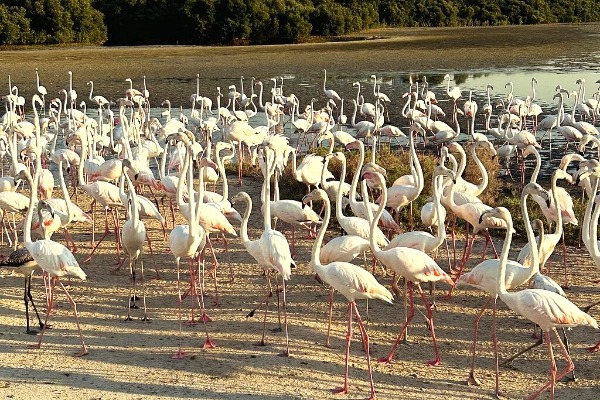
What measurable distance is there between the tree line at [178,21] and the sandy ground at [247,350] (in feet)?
142

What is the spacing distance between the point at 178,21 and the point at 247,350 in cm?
4925

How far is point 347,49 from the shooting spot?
4259 cm

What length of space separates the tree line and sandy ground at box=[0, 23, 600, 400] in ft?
142

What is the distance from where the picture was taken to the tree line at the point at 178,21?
49156mm

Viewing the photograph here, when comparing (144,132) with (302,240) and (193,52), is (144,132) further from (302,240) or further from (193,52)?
(193,52)

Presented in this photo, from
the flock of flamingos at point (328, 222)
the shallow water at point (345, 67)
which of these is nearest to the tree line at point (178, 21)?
the shallow water at point (345, 67)

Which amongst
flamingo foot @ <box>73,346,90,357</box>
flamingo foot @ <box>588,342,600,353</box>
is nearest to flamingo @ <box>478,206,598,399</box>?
flamingo foot @ <box>588,342,600,353</box>

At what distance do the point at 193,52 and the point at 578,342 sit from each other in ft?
129

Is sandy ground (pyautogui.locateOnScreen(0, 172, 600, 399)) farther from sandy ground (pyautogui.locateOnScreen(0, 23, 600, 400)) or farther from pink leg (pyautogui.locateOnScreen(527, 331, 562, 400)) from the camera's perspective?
pink leg (pyautogui.locateOnScreen(527, 331, 562, 400))

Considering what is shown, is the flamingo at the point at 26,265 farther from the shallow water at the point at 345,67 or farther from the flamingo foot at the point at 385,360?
the shallow water at the point at 345,67

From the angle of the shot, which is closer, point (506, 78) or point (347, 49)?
point (506, 78)

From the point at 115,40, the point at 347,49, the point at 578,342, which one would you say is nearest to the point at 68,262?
the point at 578,342

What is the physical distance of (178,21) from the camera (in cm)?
5359

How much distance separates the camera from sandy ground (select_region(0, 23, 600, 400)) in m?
6.08
